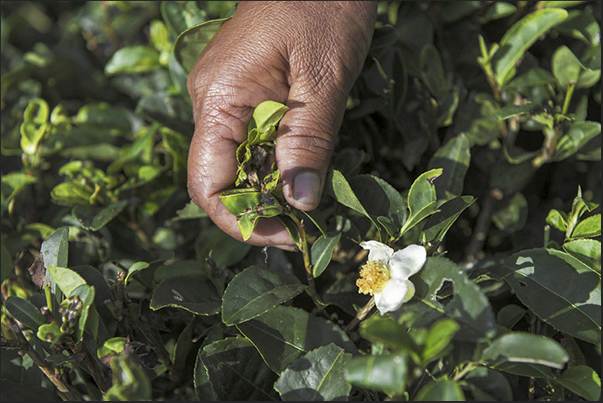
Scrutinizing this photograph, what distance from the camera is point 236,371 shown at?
99 cm

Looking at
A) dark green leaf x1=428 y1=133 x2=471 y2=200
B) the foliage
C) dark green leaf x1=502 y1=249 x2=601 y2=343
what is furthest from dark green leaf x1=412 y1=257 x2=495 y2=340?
dark green leaf x1=428 y1=133 x2=471 y2=200

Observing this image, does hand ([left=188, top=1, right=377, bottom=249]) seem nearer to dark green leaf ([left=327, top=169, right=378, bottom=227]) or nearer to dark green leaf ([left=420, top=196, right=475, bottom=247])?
dark green leaf ([left=327, top=169, right=378, bottom=227])

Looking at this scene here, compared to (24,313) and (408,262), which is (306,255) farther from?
(24,313)

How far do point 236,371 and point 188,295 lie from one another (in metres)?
0.17

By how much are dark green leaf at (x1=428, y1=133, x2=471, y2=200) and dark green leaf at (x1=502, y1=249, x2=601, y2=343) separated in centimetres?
20

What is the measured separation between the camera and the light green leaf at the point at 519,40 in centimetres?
133

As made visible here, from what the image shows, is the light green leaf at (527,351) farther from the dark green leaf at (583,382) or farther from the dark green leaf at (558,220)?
the dark green leaf at (558,220)

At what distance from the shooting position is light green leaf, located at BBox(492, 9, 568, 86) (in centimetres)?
133

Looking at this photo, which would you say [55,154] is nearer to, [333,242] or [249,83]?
[249,83]

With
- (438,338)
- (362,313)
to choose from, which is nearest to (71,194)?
(362,313)

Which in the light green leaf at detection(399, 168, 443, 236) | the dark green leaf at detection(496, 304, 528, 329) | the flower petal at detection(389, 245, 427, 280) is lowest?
the dark green leaf at detection(496, 304, 528, 329)

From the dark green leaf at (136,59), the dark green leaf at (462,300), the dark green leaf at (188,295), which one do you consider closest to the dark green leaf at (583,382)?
the dark green leaf at (462,300)

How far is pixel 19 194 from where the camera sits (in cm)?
145

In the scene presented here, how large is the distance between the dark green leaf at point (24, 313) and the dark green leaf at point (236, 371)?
282 millimetres
